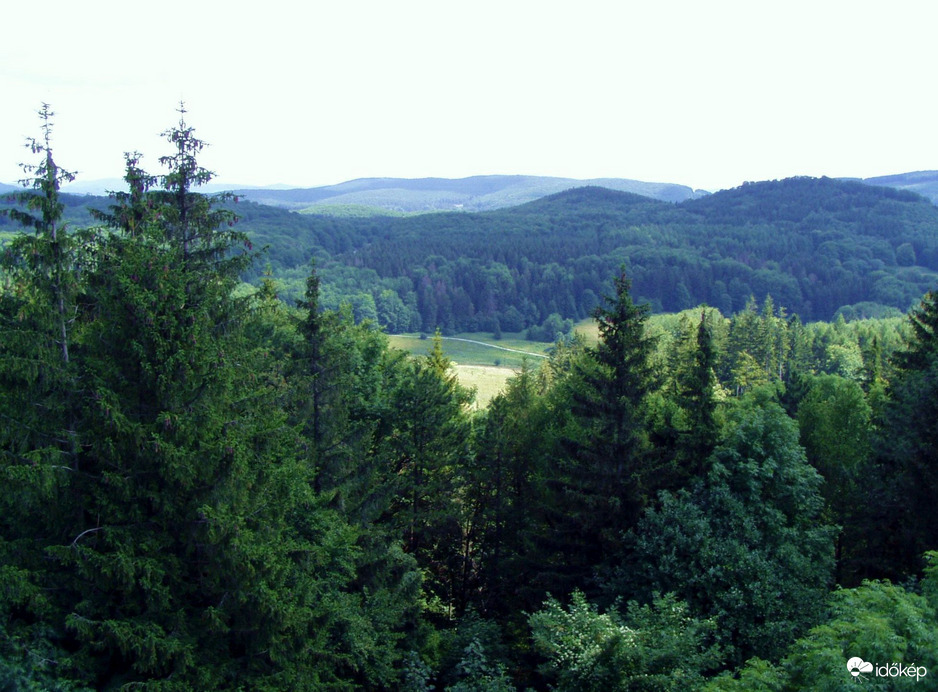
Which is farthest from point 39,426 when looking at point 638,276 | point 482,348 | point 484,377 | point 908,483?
point 638,276

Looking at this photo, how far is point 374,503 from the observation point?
20.6m

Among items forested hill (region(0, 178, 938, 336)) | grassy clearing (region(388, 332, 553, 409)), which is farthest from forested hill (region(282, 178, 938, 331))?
grassy clearing (region(388, 332, 553, 409))

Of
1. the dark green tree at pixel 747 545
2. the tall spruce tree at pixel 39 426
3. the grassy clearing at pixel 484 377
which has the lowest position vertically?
the grassy clearing at pixel 484 377

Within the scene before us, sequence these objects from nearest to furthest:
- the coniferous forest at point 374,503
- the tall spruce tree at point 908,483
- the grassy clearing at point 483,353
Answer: the coniferous forest at point 374,503
the tall spruce tree at point 908,483
the grassy clearing at point 483,353

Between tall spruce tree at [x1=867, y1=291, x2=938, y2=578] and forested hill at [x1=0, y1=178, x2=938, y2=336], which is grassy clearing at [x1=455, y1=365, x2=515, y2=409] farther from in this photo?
tall spruce tree at [x1=867, y1=291, x2=938, y2=578]

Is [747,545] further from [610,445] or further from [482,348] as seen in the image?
[482,348]

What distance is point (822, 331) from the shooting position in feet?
277

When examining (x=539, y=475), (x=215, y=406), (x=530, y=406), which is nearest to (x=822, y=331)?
(x=530, y=406)

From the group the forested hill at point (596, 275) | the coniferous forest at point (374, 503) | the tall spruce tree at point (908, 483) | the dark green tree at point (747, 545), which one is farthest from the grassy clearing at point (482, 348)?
the dark green tree at point (747, 545)

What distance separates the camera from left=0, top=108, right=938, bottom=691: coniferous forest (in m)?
11.6

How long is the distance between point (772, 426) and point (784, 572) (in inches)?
171

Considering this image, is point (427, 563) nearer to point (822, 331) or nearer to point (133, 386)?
point (133, 386)

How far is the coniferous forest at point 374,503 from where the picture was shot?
1164cm

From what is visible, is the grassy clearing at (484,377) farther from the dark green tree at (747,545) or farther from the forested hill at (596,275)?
the dark green tree at (747,545)
